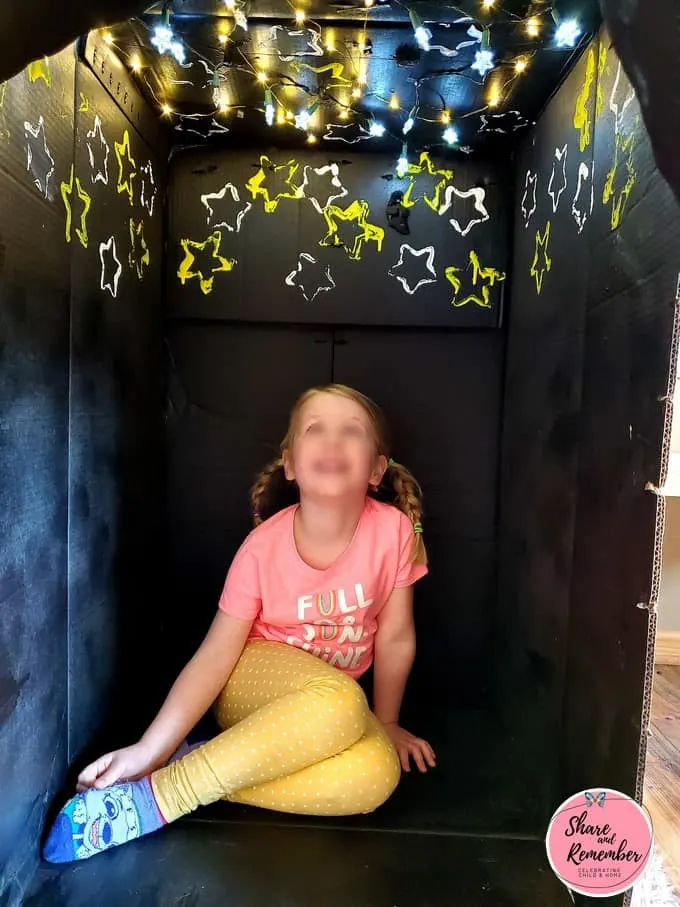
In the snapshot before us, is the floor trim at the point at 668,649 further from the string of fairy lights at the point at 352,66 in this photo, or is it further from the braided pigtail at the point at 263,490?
the string of fairy lights at the point at 352,66

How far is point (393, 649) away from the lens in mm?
1346

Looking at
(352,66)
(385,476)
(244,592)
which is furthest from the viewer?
(385,476)

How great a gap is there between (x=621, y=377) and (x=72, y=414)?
0.80 metres

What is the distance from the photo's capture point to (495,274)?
158 cm

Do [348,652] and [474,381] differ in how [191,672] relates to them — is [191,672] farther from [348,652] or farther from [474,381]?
[474,381]

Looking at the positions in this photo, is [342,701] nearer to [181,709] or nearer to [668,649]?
[181,709]

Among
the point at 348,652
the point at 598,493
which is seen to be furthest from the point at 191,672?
the point at 598,493

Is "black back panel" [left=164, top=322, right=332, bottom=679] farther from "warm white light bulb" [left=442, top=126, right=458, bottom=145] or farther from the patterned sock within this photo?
the patterned sock

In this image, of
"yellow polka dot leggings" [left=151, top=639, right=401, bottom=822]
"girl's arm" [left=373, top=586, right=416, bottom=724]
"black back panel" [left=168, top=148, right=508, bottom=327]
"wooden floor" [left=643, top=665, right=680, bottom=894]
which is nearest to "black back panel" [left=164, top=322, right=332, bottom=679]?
"black back panel" [left=168, top=148, right=508, bottom=327]

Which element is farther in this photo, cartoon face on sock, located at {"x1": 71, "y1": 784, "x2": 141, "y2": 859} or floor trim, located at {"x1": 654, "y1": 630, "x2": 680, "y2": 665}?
floor trim, located at {"x1": 654, "y1": 630, "x2": 680, "y2": 665}

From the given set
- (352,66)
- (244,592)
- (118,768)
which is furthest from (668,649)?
(352,66)

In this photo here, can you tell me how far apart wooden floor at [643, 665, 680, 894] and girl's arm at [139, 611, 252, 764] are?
2.45ft

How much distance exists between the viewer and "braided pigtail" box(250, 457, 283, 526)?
60.2 inches

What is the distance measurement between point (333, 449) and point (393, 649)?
0.39 m
